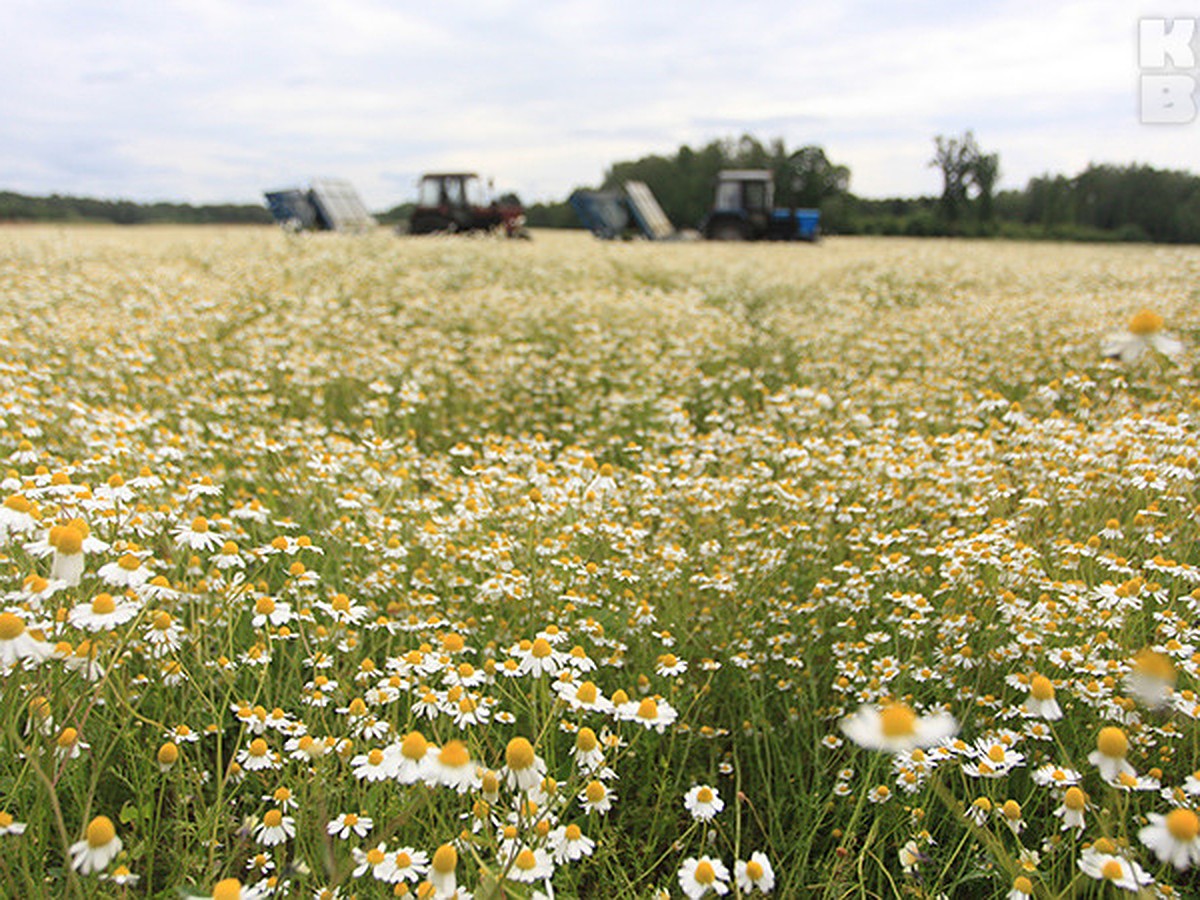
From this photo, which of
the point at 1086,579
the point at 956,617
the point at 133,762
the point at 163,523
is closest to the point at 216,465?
the point at 163,523

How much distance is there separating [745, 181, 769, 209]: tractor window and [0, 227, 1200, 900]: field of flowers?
1976 cm

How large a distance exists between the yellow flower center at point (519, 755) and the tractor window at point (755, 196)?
81.4 feet

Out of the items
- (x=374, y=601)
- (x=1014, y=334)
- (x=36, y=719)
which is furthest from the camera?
(x=1014, y=334)

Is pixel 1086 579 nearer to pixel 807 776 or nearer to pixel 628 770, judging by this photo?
pixel 807 776

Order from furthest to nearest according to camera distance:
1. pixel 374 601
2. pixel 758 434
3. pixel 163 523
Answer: pixel 758 434, pixel 374 601, pixel 163 523

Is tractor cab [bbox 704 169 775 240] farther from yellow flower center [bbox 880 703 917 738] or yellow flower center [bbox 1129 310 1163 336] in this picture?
yellow flower center [bbox 880 703 917 738]

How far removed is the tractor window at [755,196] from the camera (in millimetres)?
24188

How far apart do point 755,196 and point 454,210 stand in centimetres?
949

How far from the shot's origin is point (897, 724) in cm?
112

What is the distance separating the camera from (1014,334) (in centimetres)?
714

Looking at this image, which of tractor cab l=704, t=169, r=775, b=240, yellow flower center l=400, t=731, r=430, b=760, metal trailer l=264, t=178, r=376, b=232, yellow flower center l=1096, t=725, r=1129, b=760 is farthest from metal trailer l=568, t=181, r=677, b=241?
yellow flower center l=1096, t=725, r=1129, b=760

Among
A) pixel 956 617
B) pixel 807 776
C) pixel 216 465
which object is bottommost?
pixel 807 776

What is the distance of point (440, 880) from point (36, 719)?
3.22 feet

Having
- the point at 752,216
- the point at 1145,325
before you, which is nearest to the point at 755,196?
the point at 752,216
